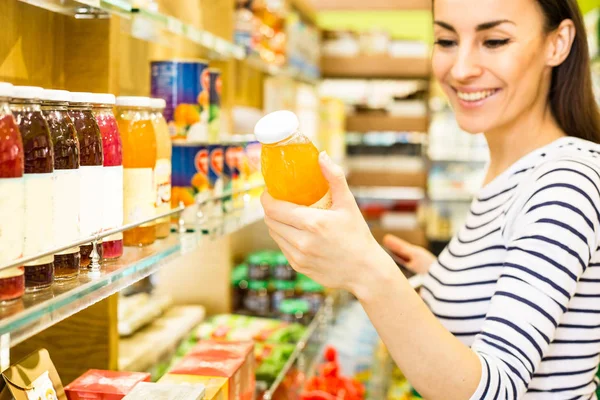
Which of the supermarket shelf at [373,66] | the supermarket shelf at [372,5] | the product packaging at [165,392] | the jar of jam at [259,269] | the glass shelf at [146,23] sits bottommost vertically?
the jar of jam at [259,269]

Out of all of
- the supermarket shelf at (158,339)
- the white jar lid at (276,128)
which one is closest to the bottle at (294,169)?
the white jar lid at (276,128)

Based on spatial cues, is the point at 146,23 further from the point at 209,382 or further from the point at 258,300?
the point at 258,300

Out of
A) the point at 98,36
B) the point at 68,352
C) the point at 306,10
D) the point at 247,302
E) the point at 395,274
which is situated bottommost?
the point at 247,302

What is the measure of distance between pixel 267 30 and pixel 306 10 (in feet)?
4.96

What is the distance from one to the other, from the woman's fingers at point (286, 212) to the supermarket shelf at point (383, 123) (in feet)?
14.6

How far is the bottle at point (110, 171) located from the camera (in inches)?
44.6

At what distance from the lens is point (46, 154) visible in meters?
0.92

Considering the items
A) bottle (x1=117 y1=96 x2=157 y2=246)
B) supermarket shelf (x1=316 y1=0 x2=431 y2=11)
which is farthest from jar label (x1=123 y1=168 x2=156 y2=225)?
supermarket shelf (x1=316 y1=0 x2=431 y2=11)

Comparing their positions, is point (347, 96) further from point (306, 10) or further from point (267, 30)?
point (267, 30)

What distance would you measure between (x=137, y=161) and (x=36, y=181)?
0.41 metres

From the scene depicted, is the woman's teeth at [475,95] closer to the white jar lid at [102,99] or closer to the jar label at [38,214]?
the white jar lid at [102,99]

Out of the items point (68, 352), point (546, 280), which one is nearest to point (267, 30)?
point (68, 352)

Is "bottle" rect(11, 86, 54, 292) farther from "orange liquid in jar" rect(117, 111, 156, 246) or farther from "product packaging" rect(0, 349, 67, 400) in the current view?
"orange liquid in jar" rect(117, 111, 156, 246)

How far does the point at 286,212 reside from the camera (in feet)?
3.25
